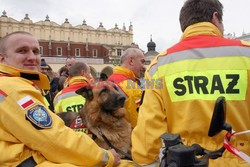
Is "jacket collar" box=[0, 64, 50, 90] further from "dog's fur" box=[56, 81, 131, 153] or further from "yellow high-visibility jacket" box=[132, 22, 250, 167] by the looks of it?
"dog's fur" box=[56, 81, 131, 153]

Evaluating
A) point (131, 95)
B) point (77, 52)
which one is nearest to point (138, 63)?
point (131, 95)

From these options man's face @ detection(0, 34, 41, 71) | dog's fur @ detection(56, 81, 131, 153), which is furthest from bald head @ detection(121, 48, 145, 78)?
man's face @ detection(0, 34, 41, 71)

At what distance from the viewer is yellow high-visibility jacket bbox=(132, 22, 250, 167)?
1.79m

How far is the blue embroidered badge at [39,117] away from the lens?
1823mm

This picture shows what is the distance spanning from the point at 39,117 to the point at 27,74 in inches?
18.6

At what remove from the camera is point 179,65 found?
76.0 inches

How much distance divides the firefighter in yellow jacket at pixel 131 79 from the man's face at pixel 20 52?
6.08 feet

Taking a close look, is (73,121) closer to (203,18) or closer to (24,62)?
(24,62)

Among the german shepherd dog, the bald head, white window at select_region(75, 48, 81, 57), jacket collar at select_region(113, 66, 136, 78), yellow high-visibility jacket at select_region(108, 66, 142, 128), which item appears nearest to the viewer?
the german shepherd dog

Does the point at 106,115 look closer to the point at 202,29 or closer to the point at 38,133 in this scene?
the point at 38,133

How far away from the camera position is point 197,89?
6.04 ft

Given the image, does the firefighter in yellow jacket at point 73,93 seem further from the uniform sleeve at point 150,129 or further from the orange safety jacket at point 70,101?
the uniform sleeve at point 150,129

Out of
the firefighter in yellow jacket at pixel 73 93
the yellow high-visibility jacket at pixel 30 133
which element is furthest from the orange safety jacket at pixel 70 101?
the yellow high-visibility jacket at pixel 30 133

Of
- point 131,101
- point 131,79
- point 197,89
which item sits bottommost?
point 131,101
